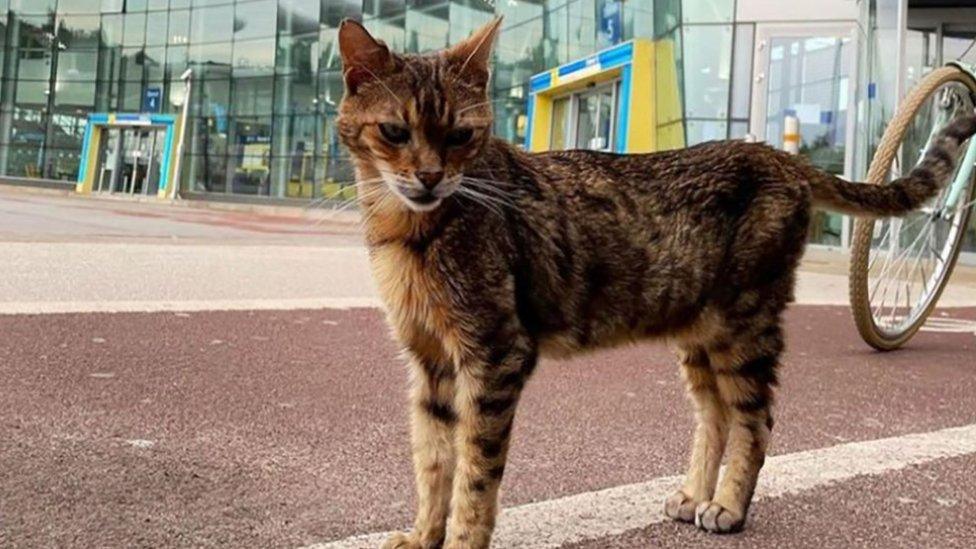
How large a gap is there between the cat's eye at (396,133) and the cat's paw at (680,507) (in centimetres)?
118

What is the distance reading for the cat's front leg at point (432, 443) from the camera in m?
2.27

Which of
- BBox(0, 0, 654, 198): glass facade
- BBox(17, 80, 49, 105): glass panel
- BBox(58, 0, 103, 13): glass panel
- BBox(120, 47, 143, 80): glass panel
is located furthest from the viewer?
BBox(17, 80, 49, 105): glass panel

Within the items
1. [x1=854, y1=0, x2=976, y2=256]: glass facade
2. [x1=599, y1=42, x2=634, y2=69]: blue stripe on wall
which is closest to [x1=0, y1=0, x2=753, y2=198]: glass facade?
[x1=599, y1=42, x2=634, y2=69]: blue stripe on wall

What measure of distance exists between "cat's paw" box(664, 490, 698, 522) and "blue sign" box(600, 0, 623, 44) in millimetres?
17639

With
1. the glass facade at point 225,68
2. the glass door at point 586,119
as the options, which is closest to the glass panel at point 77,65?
the glass facade at point 225,68

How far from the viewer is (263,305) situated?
6.07 meters

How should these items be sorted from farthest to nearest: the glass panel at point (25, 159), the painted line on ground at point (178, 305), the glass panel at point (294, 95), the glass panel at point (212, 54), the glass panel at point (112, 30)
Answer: the glass panel at point (25, 159)
the glass panel at point (112, 30)
the glass panel at point (212, 54)
the glass panel at point (294, 95)
the painted line on ground at point (178, 305)

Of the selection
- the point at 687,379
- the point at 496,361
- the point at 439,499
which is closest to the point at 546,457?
the point at 687,379

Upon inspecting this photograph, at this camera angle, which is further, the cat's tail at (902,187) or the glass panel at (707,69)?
the glass panel at (707,69)

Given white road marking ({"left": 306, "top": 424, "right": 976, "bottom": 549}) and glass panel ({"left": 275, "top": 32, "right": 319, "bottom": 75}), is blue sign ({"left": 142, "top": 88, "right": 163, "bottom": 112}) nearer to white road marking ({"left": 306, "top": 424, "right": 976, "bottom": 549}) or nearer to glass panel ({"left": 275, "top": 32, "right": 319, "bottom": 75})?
glass panel ({"left": 275, "top": 32, "right": 319, "bottom": 75})

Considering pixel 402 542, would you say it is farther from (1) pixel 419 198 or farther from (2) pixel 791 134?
(2) pixel 791 134

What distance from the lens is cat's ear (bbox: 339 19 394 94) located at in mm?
2277

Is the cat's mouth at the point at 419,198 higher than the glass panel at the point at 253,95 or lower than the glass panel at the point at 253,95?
lower

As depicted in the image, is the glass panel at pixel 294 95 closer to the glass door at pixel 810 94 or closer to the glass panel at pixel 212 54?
the glass panel at pixel 212 54
